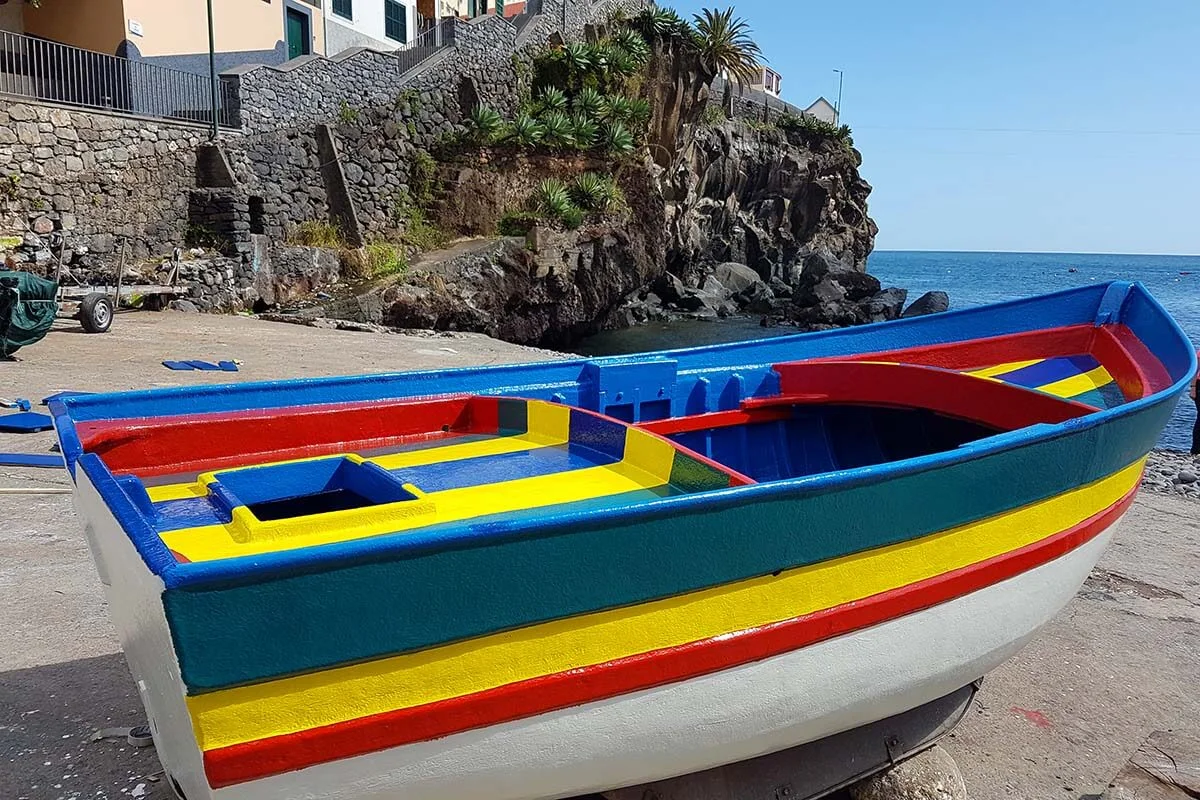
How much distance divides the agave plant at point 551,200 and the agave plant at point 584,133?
4.82ft

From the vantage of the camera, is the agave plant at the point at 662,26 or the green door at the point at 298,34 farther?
the agave plant at the point at 662,26

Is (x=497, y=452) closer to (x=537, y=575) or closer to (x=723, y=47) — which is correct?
(x=537, y=575)

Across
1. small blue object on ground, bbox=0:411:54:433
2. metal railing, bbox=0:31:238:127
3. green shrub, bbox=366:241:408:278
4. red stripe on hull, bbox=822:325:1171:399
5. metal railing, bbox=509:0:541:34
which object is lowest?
small blue object on ground, bbox=0:411:54:433

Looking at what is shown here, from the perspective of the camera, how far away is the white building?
23.8 m

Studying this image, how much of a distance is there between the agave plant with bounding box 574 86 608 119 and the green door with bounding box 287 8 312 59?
7.30m

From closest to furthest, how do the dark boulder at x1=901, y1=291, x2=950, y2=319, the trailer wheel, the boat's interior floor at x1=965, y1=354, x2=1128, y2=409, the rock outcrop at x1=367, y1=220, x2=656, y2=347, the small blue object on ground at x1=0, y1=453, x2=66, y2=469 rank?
the boat's interior floor at x1=965, y1=354, x2=1128, y2=409 < the small blue object on ground at x1=0, y1=453, x2=66, y2=469 < the trailer wheel < the rock outcrop at x1=367, y1=220, x2=656, y2=347 < the dark boulder at x1=901, y1=291, x2=950, y2=319

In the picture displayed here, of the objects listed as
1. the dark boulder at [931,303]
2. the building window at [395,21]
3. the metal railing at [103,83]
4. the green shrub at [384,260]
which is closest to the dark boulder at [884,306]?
the dark boulder at [931,303]

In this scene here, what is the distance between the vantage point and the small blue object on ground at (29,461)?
5.73m

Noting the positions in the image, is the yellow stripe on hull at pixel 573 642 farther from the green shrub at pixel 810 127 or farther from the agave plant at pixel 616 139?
the green shrub at pixel 810 127

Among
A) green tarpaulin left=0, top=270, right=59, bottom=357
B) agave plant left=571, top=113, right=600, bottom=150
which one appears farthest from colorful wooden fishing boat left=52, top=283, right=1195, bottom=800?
agave plant left=571, top=113, right=600, bottom=150

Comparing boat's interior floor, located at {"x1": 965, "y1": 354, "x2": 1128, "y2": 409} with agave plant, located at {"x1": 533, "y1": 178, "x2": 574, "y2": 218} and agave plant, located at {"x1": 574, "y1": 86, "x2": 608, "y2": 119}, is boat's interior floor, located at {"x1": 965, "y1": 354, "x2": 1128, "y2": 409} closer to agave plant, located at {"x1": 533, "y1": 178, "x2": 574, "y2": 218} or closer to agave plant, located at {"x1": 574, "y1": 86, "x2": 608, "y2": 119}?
agave plant, located at {"x1": 533, "y1": 178, "x2": 574, "y2": 218}

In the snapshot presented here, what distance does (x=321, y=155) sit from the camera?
1894 cm

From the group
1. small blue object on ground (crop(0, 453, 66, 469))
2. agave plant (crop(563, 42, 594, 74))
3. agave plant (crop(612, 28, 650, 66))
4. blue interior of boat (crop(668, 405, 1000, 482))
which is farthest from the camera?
agave plant (crop(612, 28, 650, 66))

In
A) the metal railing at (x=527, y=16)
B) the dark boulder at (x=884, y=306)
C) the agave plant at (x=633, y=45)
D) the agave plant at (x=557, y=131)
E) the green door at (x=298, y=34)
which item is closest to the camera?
the agave plant at (x=557, y=131)
